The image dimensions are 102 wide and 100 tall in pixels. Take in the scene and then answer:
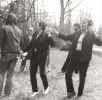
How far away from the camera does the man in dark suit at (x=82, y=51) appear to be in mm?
7754

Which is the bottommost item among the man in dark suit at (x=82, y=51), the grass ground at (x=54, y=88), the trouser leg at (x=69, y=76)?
the grass ground at (x=54, y=88)

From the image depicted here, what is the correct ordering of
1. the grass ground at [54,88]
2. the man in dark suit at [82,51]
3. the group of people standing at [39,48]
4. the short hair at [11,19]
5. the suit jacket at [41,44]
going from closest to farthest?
the short hair at [11,19], the group of people standing at [39,48], the man in dark suit at [82,51], the suit jacket at [41,44], the grass ground at [54,88]

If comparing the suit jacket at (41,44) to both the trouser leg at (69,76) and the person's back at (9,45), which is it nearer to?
the person's back at (9,45)

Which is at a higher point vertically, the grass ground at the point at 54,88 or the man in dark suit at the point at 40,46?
the man in dark suit at the point at 40,46

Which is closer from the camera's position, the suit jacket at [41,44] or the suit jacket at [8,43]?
the suit jacket at [8,43]

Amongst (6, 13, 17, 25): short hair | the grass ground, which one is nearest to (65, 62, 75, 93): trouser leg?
the grass ground

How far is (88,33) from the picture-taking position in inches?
306

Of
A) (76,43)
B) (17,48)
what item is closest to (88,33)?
(76,43)

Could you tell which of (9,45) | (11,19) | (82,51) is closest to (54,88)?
(82,51)

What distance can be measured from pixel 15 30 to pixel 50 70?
5.45 meters

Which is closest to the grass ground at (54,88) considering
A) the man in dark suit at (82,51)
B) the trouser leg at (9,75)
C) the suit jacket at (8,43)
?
the trouser leg at (9,75)

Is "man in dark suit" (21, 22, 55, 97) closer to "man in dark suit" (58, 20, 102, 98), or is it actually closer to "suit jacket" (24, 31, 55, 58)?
"suit jacket" (24, 31, 55, 58)

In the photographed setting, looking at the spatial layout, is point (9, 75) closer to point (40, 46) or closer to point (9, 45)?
point (9, 45)

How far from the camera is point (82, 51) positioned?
25.6 feet
